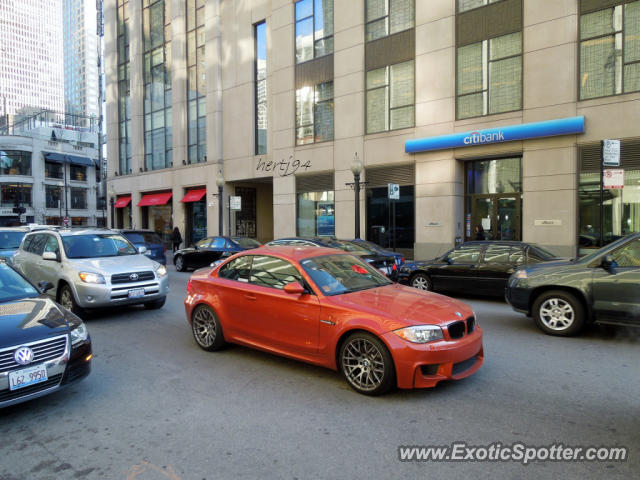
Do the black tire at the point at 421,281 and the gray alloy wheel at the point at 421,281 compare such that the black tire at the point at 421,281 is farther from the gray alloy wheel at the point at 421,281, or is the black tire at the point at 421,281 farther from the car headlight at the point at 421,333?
the car headlight at the point at 421,333

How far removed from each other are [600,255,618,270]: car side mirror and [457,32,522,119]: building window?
37.0 ft

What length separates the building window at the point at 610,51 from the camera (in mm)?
14125

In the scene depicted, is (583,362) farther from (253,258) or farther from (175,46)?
(175,46)

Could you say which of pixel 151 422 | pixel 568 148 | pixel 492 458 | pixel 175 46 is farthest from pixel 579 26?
pixel 175 46

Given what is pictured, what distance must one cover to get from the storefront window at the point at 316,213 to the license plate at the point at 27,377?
17976 mm

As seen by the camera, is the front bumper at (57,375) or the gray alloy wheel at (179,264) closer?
the front bumper at (57,375)

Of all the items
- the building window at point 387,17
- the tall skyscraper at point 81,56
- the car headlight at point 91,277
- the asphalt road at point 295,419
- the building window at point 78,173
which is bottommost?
the asphalt road at point 295,419

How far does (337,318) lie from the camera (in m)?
4.69

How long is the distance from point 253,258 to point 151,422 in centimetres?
252

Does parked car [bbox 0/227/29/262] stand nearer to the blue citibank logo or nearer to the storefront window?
the storefront window

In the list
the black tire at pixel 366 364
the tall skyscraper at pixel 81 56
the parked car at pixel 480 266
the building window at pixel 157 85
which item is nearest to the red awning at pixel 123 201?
the building window at pixel 157 85

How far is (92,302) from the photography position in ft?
25.9

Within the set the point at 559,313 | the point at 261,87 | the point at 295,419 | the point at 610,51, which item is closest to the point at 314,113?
the point at 261,87

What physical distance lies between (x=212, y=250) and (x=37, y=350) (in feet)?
41.2
